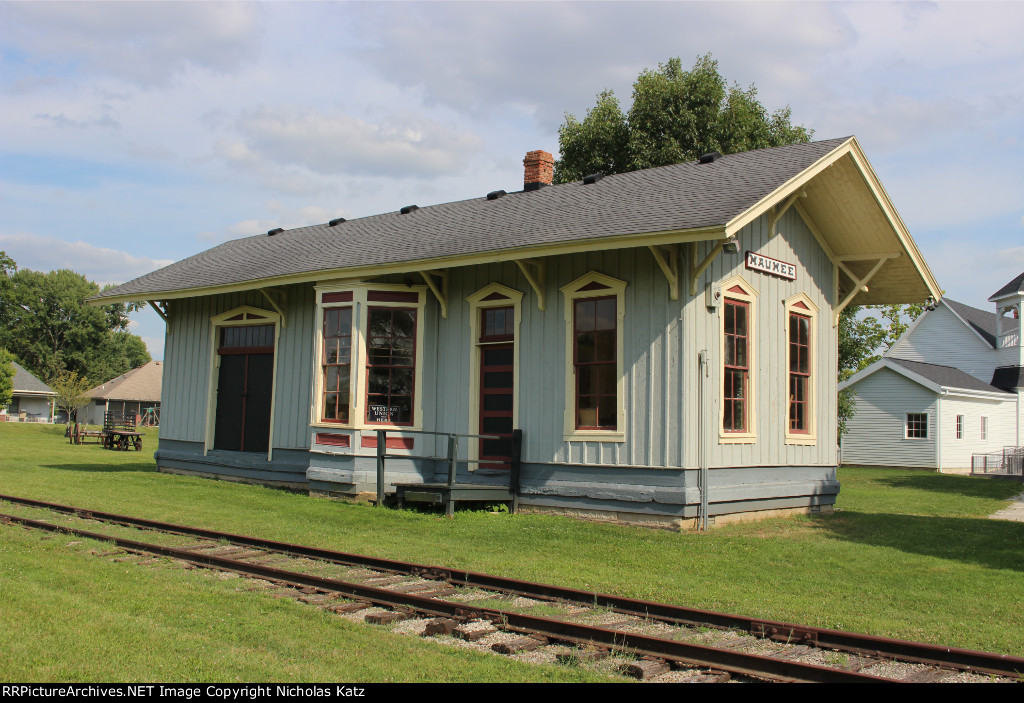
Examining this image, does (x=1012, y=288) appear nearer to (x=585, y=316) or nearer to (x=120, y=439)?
(x=585, y=316)

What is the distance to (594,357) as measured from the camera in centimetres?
1299

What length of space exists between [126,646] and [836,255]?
1370 centimetres

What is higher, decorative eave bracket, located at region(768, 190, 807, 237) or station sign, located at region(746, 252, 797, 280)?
decorative eave bracket, located at region(768, 190, 807, 237)

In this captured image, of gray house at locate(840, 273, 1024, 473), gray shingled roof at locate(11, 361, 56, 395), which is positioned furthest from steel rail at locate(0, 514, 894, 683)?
gray shingled roof at locate(11, 361, 56, 395)

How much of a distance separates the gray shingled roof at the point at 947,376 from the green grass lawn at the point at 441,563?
1932cm

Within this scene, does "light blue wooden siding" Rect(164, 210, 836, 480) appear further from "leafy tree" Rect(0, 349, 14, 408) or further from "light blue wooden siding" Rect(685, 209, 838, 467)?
"leafy tree" Rect(0, 349, 14, 408)

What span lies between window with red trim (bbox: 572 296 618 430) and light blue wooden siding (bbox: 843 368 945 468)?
24280 mm

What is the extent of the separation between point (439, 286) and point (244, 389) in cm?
566

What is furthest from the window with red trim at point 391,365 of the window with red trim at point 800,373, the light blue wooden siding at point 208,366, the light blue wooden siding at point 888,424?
the light blue wooden siding at point 888,424

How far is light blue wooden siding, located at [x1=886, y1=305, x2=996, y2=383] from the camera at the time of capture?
39.6 meters

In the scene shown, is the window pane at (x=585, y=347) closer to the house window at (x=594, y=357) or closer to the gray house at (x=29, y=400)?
the house window at (x=594, y=357)

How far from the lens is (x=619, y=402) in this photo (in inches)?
494

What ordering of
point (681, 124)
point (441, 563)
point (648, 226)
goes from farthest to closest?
1. point (681, 124)
2. point (648, 226)
3. point (441, 563)

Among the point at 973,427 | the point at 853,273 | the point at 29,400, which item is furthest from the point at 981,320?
the point at 29,400
